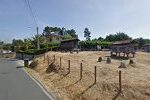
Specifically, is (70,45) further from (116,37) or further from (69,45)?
(116,37)

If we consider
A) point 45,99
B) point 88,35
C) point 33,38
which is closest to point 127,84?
point 45,99

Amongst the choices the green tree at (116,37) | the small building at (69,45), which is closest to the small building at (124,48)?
the small building at (69,45)

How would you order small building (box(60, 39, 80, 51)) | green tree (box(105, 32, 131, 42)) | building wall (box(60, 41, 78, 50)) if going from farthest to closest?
1. green tree (box(105, 32, 131, 42))
2. building wall (box(60, 41, 78, 50))
3. small building (box(60, 39, 80, 51))

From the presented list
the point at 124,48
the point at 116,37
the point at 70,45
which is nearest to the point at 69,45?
the point at 70,45

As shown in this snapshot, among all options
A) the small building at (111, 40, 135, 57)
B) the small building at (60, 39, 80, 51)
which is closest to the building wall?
the small building at (60, 39, 80, 51)

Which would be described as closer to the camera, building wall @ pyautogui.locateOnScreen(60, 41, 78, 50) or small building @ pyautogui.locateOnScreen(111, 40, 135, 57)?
small building @ pyautogui.locateOnScreen(111, 40, 135, 57)

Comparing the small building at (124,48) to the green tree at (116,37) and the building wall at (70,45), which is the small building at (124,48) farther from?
the green tree at (116,37)

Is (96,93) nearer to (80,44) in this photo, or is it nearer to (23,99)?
(23,99)

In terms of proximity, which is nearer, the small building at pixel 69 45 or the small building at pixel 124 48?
the small building at pixel 124 48

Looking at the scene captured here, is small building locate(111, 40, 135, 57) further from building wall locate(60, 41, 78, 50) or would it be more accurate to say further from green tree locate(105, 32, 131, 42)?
green tree locate(105, 32, 131, 42)

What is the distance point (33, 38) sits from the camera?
106625mm

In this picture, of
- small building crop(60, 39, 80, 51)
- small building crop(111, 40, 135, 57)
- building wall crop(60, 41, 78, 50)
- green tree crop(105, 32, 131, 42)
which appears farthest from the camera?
green tree crop(105, 32, 131, 42)

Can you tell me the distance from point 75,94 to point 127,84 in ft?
9.41

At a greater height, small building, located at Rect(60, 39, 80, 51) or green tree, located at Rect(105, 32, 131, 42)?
green tree, located at Rect(105, 32, 131, 42)
